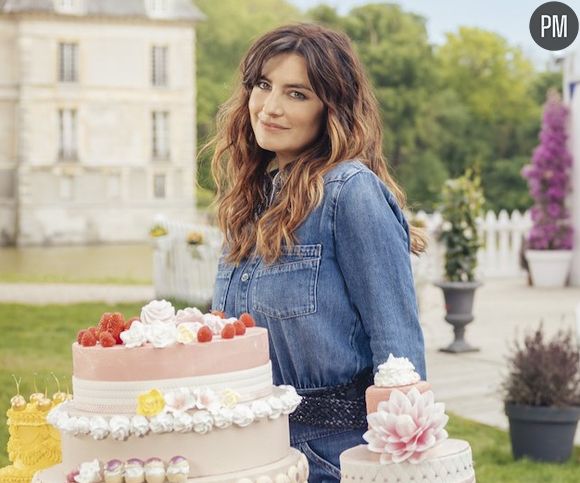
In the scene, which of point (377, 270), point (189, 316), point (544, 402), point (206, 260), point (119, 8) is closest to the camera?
point (189, 316)

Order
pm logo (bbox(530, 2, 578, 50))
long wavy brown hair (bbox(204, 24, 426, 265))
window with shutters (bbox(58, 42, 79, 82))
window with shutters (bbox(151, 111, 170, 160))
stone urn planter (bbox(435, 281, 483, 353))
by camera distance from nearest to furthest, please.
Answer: long wavy brown hair (bbox(204, 24, 426, 265))
pm logo (bbox(530, 2, 578, 50))
stone urn planter (bbox(435, 281, 483, 353))
window with shutters (bbox(58, 42, 79, 82))
window with shutters (bbox(151, 111, 170, 160))

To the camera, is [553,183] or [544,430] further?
[553,183]

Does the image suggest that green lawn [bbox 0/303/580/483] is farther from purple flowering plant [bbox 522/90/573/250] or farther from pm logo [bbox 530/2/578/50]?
purple flowering plant [bbox 522/90/573/250]

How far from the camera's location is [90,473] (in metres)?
2.14

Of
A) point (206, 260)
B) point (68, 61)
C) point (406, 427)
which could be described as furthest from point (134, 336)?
point (68, 61)

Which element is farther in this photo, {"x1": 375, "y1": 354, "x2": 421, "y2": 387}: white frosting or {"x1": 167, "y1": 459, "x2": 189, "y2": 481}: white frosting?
Answer: {"x1": 375, "y1": 354, "x2": 421, "y2": 387}: white frosting

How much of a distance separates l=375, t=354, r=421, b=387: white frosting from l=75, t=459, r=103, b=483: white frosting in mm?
564

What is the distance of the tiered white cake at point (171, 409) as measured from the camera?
7.08ft

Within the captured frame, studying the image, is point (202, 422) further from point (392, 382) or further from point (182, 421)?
point (392, 382)

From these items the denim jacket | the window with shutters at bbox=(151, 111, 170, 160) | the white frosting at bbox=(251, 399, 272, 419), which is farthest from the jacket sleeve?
the window with shutters at bbox=(151, 111, 170, 160)

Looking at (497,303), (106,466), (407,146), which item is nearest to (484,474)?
(106,466)

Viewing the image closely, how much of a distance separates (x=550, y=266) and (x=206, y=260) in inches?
223

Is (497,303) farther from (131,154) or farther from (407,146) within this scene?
(131,154)

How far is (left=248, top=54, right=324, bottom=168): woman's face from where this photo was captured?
262 centimetres
